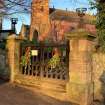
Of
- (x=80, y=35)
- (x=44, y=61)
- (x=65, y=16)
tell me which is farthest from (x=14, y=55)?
(x=65, y=16)

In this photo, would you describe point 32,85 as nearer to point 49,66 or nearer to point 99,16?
point 49,66

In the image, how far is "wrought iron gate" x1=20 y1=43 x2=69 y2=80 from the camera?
14.2 meters

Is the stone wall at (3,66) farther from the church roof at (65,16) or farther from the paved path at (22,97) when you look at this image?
the church roof at (65,16)

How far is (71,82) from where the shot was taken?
13602 millimetres

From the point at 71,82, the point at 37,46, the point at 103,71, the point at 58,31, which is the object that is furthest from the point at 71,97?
the point at 58,31

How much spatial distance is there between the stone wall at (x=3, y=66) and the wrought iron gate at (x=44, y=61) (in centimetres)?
107

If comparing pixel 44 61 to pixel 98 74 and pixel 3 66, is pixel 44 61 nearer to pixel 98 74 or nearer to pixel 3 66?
pixel 98 74

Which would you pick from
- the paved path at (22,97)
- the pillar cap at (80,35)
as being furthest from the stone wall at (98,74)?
the paved path at (22,97)

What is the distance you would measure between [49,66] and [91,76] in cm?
192

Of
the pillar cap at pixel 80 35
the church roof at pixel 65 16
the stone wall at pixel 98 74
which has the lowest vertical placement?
the stone wall at pixel 98 74

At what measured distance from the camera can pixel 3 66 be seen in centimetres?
1741

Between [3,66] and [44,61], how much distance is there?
304 centimetres

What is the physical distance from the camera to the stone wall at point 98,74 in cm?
1353

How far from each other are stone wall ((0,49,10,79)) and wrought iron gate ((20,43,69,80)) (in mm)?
1074
